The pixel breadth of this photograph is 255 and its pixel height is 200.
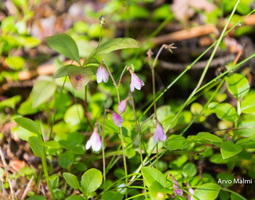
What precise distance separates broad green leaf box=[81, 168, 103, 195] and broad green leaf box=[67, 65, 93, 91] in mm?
266

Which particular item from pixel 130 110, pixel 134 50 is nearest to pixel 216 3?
pixel 134 50

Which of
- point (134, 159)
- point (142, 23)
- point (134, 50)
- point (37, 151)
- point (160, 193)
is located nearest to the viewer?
point (160, 193)

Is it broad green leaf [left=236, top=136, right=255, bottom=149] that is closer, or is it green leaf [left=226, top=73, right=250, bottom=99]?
broad green leaf [left=236, top=136, right=255, bottom=149]

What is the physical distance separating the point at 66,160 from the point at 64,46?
0.43 meters

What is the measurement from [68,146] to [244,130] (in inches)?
25.8

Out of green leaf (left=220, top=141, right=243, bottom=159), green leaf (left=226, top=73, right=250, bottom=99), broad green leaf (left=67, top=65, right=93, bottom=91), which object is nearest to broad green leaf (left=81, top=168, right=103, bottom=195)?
broad green leaf (left=67, top=65, right=93, bottom=91)

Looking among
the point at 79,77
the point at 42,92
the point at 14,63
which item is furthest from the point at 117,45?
the point at 14,63

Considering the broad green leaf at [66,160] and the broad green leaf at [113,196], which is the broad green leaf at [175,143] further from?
the broad green leaf at [66,160]

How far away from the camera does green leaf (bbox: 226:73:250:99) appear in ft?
3.89

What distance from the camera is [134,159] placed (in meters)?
1.31

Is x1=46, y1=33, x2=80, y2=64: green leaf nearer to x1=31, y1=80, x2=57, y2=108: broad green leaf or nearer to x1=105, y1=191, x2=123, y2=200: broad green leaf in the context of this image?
x1=31, y1=80, x2=57, y2=108: broad green leaf

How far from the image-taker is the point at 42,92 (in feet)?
4.55

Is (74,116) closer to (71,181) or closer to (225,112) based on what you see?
(71,181)

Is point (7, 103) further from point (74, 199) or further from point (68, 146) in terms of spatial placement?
point (74, 199)
